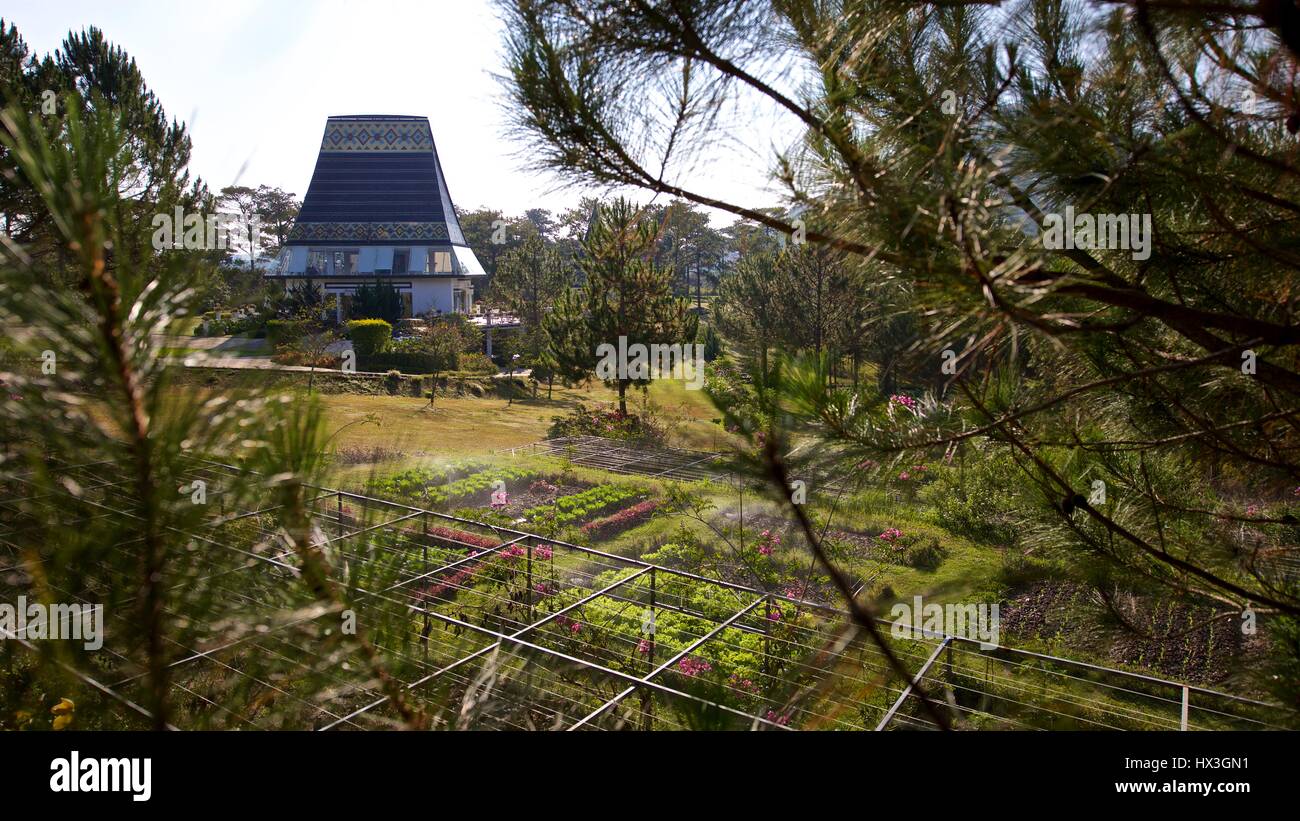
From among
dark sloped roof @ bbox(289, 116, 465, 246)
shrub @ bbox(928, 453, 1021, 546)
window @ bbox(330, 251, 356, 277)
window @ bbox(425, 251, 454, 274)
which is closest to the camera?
shrub @ bbox(928, 453, 1021, 546)

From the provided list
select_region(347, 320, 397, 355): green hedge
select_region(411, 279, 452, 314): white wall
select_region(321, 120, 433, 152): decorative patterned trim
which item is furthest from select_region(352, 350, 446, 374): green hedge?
select_region(321, 120, 433, 152): decorative patterned trim

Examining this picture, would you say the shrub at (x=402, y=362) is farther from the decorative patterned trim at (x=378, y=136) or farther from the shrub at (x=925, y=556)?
the decorative patterned trim at (x=378, y=136)

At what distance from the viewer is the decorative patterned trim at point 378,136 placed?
29.5m

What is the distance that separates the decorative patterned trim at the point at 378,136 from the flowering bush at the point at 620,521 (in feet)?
82.0

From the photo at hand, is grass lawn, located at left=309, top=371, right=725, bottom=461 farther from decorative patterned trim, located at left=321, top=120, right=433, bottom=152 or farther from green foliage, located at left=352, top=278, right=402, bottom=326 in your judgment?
decorative patterned trim, located at left=321, top=120, right=433, bottom=152

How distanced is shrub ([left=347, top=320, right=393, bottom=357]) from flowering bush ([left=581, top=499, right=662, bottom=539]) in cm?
1177

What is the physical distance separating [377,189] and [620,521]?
25.4 meters

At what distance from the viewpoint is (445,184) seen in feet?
98.2

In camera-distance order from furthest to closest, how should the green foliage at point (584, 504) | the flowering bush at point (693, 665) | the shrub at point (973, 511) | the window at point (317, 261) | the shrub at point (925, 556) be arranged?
the window at point (317, 261) < the green foliage at point (584, 504) < the shrub at point (973, 511) < the shrub at point (925, 556) < the flowering bush at point (693, 665)

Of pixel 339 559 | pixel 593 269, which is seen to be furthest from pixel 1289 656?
pixel 593 269

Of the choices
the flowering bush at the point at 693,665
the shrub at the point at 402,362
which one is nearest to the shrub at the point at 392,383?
the shrub at the point at 402,362

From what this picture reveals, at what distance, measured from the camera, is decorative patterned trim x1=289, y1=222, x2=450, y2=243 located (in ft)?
92.3

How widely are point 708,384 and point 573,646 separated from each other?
4648mm
